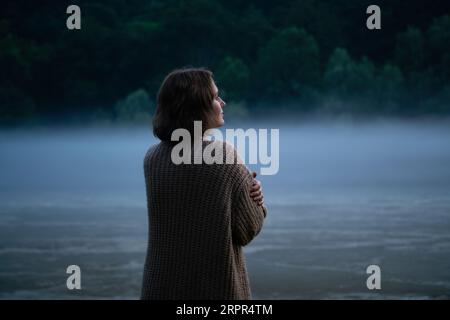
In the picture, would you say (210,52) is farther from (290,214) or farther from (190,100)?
(190,100)

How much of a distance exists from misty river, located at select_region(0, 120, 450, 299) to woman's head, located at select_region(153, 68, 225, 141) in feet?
12.5

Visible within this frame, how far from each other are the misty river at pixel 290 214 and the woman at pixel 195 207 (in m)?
3.73

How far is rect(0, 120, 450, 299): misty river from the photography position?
589 centimetres

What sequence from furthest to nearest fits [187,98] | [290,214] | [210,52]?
[210,52] < [290,214] < [187,98]

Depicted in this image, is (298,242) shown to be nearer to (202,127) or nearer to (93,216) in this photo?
(93,216)

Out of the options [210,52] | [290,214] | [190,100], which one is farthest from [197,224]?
[210,52]

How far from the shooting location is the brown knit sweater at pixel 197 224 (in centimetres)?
147

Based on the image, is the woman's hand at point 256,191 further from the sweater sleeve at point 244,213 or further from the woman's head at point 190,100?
the woman's head at point 190,100

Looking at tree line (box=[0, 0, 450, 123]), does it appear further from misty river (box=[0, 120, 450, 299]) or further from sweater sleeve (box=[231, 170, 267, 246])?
sweater sleeve (box=[231, 170, 267, 246])

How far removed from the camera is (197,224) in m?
1.47

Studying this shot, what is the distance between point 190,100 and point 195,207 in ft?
0.67

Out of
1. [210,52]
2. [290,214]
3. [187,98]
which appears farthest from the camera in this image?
[210,52]
